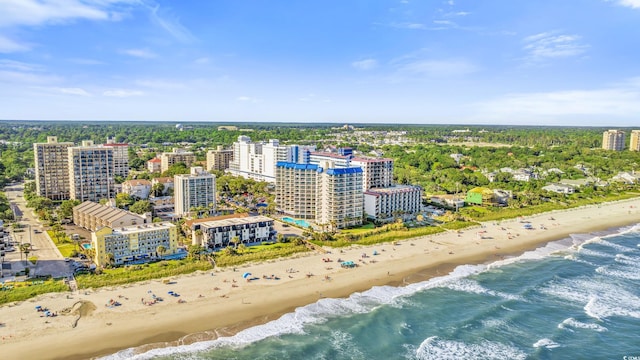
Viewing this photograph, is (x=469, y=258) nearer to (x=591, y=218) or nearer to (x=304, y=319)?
(x=304, y=319)

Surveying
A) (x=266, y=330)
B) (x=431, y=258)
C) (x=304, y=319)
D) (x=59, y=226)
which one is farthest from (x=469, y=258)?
(x=59, y=226)

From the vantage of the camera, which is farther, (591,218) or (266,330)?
(591,218)

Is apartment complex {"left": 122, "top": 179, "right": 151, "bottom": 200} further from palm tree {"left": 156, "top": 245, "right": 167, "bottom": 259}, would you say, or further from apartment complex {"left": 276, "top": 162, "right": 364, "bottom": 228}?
palm tree {"left": 156, "top": 245, "right": 167, "bottom": 259}

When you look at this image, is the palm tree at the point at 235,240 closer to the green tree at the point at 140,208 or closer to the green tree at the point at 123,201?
the green tree at the point at 140,208

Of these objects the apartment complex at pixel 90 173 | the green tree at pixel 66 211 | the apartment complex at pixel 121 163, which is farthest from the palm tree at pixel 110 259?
the apartment complex at pixel 121 163

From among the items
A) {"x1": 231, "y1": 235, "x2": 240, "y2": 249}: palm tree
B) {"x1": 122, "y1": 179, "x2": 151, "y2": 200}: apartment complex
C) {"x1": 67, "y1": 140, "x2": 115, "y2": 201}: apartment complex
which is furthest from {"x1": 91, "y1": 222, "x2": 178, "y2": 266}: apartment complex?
{"x1": 67, "y1": 140, "x2": 115, "y2": 201}: apartment complex
